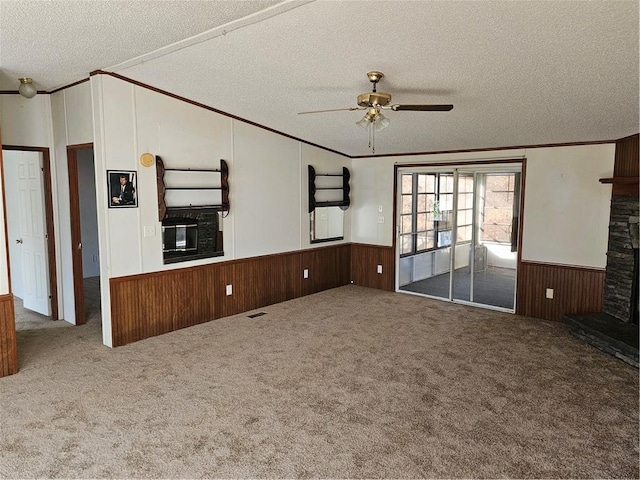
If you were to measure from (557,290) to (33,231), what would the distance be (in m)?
6.43

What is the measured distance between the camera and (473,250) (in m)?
6.19

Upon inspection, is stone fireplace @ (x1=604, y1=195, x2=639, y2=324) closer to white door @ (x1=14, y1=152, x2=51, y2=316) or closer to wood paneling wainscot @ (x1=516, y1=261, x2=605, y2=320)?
wood paneling wainscot @ (x1=516, y1=261, x2=605, y2=320)

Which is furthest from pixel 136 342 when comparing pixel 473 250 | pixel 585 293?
pixel 585 293

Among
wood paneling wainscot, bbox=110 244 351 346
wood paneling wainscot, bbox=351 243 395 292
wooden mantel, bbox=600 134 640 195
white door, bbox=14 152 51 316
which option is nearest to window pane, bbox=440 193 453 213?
wood paneling wainscot, bbox=351 243 395 292

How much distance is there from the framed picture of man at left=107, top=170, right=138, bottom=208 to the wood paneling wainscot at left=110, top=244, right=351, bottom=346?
0.77m

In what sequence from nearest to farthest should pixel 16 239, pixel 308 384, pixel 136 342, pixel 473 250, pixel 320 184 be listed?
1. pixel 308 384
2. pixel 136 342
3. pixel 16 239
4. pixel 473 250
5. pixel 320 184

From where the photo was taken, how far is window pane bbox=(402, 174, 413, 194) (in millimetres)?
6884

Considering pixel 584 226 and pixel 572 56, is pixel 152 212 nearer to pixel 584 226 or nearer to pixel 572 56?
pixel 572 56

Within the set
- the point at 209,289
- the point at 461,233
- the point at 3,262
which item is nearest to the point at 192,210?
the point at 209,289

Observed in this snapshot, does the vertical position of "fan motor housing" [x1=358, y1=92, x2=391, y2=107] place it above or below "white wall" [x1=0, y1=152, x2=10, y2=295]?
above

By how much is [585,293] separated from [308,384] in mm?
3556

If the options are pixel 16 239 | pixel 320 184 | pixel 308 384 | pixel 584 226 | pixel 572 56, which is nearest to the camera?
pixel 572 56

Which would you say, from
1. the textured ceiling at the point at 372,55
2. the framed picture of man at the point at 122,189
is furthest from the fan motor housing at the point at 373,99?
the framed picture of man at the point at 122,189

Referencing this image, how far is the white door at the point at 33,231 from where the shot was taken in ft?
17.5
